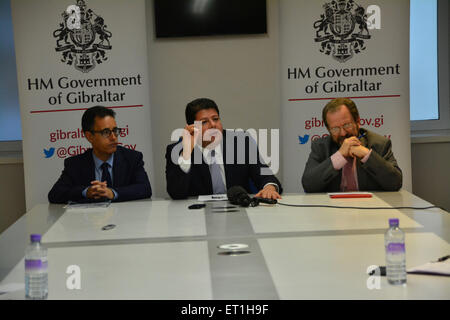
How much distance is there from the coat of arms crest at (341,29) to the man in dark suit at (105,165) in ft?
6.81

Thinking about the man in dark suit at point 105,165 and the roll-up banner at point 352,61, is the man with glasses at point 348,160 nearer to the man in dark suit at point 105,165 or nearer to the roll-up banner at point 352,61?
the roll-up banner at point 352,61

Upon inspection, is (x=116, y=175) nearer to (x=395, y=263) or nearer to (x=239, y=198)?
(x=239, y=198)

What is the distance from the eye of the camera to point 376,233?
3105 millimetres

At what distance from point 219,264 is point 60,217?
1602 millimetres

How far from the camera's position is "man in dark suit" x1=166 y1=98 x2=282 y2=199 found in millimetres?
4594

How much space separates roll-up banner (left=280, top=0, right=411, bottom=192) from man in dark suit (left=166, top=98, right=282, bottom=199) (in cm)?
137

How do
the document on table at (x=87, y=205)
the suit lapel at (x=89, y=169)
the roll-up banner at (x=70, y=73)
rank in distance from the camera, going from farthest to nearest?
1. the roll-up banner at (x=70, y=73)
2. the suit lapel at (x=89, y=169)
3. the document on table at (x=87, y=205)

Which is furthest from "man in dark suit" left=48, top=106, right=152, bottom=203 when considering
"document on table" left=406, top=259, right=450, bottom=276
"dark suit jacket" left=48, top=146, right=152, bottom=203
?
"document on table" left=406, top=259, right=450, bottom=276

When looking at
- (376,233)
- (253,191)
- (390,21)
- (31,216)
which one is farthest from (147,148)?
(376,233)

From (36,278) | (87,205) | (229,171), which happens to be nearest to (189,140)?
(229,171)

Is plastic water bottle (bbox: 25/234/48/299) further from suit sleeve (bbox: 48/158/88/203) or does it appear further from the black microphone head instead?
suit sleeve (bbox: 48/158/88/203)

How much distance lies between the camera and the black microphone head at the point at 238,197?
4016mm

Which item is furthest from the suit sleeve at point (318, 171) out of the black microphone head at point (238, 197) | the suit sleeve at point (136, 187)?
the suit sleeve at point (136, 187)

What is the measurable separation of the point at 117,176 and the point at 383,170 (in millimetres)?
1840
